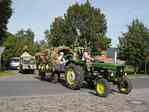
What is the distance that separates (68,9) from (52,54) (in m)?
36.2

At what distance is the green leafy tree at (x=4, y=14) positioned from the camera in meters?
36.7

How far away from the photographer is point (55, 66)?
19.6 meters

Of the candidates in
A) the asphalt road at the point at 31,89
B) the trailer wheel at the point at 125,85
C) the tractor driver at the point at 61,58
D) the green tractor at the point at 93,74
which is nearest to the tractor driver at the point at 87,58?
the green tractor at the point at 93,74

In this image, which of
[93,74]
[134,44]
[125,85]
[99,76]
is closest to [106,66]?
[99,76]

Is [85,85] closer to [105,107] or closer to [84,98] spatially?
[84,98]

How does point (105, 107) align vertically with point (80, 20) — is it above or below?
below

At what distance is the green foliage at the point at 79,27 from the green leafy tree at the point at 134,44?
445 centimetres

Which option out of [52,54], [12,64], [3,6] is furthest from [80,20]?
[52,54]

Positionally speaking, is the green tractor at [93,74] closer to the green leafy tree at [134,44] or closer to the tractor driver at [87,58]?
the tractor driver at [87,58]

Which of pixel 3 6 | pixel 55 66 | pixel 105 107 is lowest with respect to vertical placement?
pixel 105 107

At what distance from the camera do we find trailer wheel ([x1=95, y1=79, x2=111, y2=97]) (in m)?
14.6

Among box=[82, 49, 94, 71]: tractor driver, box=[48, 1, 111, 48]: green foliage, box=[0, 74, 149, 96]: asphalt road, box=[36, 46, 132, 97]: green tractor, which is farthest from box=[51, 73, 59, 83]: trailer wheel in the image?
box=[48, 1, 111, 48]: green foliage

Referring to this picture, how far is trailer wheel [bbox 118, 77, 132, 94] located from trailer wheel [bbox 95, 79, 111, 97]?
139cm

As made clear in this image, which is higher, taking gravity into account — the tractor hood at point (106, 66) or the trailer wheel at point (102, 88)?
the tractor hood at point (106, 66)
